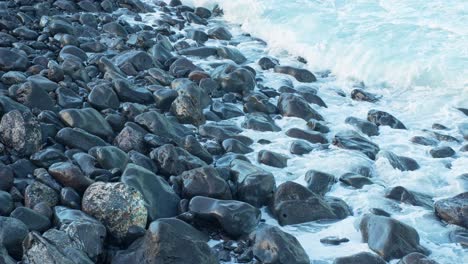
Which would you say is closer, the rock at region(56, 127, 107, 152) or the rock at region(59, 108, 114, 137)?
the rock at region(56, 127, 107, 152)

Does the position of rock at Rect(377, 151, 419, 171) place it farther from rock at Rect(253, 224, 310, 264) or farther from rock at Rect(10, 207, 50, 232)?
rock at Rect(10, 207, 50, 232)

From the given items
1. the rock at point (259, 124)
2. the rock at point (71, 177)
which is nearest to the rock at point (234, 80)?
the rock at point (259, 124)

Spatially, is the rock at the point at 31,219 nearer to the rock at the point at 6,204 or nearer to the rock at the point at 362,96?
the rock at the point at 6,204

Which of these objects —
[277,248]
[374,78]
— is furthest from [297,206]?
[374,78]

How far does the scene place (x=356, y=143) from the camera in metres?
6.32

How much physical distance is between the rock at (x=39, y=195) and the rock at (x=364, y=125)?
368 cm

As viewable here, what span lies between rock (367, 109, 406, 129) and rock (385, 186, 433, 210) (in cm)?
169

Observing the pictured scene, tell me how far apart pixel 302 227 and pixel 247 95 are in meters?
2.84

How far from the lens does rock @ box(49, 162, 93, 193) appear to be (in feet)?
14.8

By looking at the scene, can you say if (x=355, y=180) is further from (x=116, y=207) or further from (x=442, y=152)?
(x=116, y=207)

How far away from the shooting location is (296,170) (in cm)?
573

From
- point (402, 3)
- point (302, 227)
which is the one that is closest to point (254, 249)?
point (302, 227)

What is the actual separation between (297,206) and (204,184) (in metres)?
0.78

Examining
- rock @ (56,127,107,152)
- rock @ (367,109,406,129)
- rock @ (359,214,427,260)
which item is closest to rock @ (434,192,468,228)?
rock @ (359,214,427,260)
